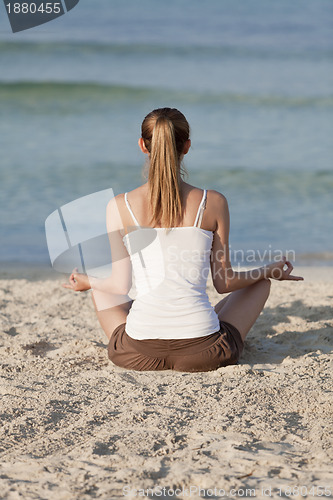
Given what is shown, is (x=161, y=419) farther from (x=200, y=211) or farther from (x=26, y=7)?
(x=26, y=7)

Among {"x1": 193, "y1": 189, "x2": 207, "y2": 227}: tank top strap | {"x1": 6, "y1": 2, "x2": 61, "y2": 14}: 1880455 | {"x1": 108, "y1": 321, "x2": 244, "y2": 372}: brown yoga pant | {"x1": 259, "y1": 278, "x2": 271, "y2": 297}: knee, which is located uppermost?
{"x1": 6, "y1": 2, "x2": 61, "y2": 14}: 1880455

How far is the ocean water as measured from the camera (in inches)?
291

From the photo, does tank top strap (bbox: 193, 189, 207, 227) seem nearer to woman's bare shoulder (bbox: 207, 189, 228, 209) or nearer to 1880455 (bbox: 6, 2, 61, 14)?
woman's bare shoulder (bbox: 207, 189, 228, 209)

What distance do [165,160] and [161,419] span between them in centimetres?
113

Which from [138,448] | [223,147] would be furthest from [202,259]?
[223,147]

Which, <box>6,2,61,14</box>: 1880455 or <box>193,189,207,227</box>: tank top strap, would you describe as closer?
<box>193,189,207,227</box>: tank top strap

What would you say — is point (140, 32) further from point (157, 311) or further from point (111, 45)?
point (157, 311)

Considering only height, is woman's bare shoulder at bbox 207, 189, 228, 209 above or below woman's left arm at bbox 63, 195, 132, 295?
above

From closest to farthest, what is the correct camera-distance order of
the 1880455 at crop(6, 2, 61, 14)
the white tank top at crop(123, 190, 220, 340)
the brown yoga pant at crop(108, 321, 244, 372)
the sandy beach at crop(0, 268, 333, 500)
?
1. the sandy beach at crop(0, 268, 333, 500)
2. the white tank top at crop(123, 190, 220, 340)
3. the brown yoga pant at crop(108, 321, 244, 372)
4. the 1880455 at crop(6, 2, 61, 14)

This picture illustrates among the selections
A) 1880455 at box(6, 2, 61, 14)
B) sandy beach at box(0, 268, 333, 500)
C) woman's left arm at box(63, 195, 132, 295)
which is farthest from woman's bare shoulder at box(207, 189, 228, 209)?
1880455 at box(6, 2, 61, 14)

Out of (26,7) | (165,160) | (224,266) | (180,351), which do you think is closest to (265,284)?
(224,266)

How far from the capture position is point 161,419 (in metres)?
2.57

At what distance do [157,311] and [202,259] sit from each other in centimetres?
33

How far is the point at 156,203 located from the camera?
112 inches
